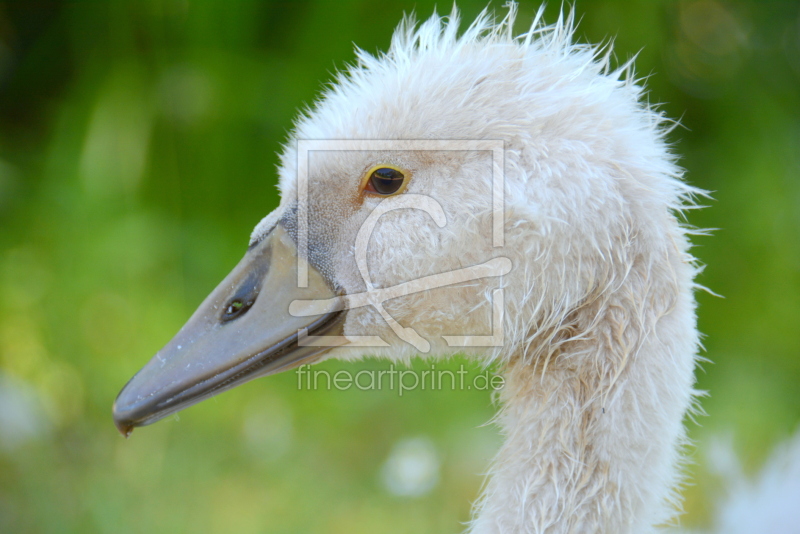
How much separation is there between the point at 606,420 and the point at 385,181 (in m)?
0.57

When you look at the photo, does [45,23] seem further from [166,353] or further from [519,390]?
[519,390]

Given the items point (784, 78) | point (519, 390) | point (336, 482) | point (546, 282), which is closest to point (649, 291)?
point (546, 282)

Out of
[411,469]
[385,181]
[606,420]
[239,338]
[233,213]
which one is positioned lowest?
[411,469]

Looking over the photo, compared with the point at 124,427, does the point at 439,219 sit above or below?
above

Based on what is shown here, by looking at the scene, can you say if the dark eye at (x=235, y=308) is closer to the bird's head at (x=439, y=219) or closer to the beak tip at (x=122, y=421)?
the bird's head at (x=439, y=219)

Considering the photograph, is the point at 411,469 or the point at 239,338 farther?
the point at 411,469

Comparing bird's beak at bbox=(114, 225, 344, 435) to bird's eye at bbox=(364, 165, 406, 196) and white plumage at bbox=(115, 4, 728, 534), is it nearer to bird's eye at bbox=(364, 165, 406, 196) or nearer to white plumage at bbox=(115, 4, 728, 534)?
white plumage at bbox=(115, 4, 728, 534)

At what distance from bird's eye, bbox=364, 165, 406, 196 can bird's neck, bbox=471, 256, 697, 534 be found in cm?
39

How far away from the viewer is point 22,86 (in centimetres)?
327

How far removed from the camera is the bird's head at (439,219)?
3.82 ft

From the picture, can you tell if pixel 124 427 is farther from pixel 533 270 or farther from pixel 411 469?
pixel 411 469

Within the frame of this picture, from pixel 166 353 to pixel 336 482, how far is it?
1.79 metres

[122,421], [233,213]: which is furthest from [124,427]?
[233,213]

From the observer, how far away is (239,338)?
49.5 inches
